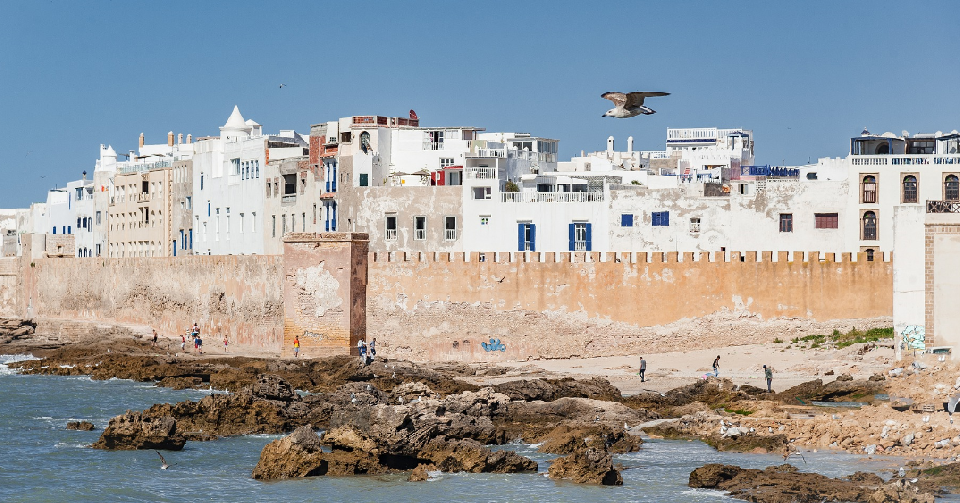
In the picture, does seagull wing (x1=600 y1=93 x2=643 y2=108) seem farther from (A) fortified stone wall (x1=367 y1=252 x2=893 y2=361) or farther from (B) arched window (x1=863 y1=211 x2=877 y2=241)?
(B) arched window (x1=863 y1=211 x2=877 y2=241)

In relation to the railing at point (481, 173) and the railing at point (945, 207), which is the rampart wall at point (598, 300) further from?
the railing at point (945, 207)

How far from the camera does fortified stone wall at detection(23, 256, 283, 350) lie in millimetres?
41344

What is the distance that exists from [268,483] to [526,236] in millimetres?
20217

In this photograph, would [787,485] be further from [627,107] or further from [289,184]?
[289,184]

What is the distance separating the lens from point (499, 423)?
26188 millimetres

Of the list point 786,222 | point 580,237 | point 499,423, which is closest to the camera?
point 499,423

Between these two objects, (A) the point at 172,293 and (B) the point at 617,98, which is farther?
(A) the point at 172,293

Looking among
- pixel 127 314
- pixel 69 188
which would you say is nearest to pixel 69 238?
pixel 69 188

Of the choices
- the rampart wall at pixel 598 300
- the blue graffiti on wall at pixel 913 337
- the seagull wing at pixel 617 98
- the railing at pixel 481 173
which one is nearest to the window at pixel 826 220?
the rampart wall at pixel 598 300

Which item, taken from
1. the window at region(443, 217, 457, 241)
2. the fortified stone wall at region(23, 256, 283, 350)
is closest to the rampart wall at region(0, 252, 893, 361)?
the fortified stone wall at region(23, 256, 283, 350)

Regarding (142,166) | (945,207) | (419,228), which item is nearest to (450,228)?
(419,228)

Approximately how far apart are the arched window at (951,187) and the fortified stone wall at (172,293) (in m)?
18.6

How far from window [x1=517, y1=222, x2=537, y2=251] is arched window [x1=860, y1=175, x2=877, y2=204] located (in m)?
9.27

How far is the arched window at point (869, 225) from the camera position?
1523 inches
